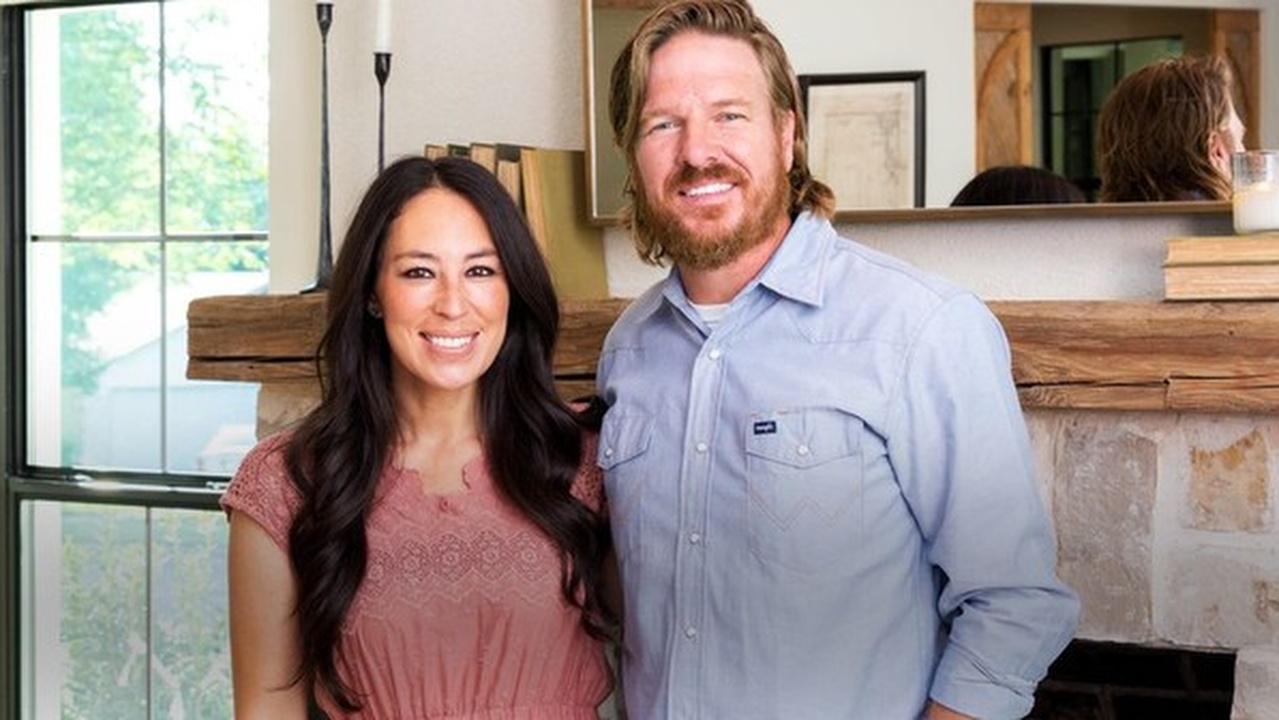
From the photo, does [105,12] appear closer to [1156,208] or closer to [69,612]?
[69,612]

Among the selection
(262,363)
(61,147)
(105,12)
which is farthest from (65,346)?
(262,363)

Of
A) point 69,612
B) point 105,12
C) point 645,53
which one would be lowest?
point 69,612

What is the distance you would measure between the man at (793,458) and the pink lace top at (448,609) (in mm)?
128

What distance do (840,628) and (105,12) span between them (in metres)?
2.35

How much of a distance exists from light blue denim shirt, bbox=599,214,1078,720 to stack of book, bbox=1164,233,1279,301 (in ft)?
1.75

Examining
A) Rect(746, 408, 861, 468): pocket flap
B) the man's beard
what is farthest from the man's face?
Rect(746, 408, 861, 468): pocket flap

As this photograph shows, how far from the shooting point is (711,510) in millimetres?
1975

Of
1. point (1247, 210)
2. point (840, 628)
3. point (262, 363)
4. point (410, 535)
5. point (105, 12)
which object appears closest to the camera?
point (840, 628)

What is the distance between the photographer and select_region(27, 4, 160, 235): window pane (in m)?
3.67

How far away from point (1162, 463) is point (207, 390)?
1913 mm

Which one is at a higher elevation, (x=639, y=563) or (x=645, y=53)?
(x=645, y=53)

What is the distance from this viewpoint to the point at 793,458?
Answer: 1.94m

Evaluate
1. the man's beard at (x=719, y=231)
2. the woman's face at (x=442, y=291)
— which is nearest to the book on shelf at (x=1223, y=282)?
the man's beard at (x=719, y=231)

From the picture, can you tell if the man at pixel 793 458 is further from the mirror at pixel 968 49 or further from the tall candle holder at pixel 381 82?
the tall candle holder at pixel 381 82
